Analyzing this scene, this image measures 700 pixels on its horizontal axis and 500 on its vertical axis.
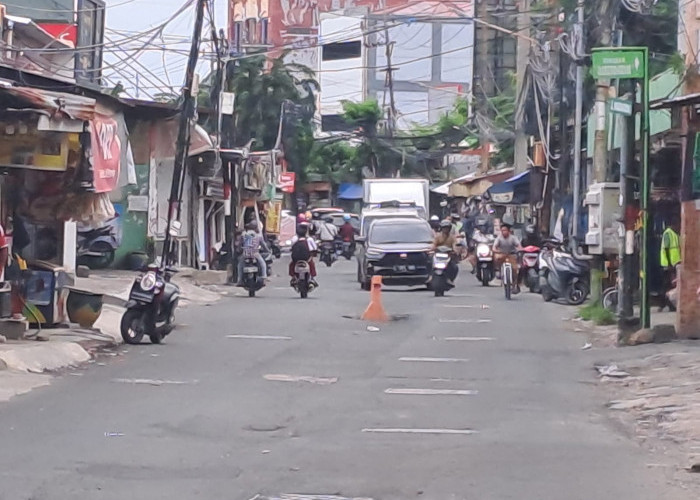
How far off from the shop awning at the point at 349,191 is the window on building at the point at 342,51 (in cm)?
1349

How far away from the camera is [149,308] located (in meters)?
18.0

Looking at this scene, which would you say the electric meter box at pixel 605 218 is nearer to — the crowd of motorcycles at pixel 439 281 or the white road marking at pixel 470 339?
the crowd of motorcycles at pixel 439 281

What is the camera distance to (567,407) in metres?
12.8

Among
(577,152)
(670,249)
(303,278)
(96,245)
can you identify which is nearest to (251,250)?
(303,278)

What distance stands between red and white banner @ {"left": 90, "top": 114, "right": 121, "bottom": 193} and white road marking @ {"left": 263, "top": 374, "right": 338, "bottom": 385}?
4.15 m

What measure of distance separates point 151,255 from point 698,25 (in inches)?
688

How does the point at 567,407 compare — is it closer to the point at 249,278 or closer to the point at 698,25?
the point at 698,25

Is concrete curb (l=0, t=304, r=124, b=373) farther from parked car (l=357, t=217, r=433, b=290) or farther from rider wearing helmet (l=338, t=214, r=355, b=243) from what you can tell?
A: rider wearing helmet (l=338, t=214, r=355, b=243)

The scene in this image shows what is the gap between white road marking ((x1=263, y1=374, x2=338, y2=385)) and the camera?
14.5 meters

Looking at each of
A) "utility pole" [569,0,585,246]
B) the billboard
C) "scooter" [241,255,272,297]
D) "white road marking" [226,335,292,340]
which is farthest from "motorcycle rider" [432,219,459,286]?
"white road marking" [226,335,292,340]

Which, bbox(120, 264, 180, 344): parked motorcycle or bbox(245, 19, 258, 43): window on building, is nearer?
bbox(120, 264, 180, 344): parked motorcycle

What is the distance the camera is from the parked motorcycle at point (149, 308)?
17859 millimetres

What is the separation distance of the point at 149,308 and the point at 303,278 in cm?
1091

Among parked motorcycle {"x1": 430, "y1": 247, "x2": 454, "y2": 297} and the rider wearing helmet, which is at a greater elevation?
the rider wearing helmet
